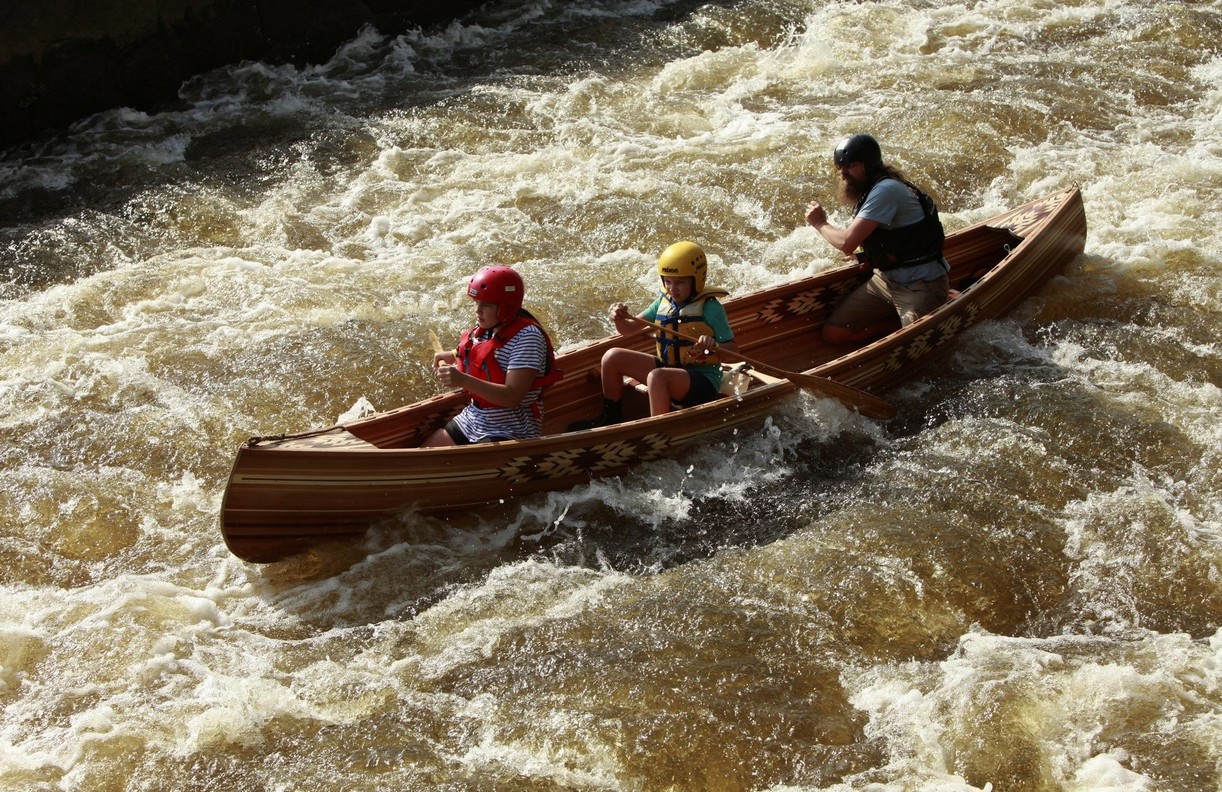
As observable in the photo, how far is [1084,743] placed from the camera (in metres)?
4.75

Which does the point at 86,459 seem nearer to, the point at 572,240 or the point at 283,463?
the point at 283,463

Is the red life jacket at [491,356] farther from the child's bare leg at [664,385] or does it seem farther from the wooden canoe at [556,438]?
the child's bare leg at [664,385]

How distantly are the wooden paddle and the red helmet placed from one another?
2.63 feet

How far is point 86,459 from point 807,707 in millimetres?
4426

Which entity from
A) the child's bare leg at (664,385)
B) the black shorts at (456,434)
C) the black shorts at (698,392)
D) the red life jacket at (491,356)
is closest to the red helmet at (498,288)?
the red life jacket at (491,356)

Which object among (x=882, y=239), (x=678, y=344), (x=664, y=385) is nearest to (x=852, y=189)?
(x=882, y=239)

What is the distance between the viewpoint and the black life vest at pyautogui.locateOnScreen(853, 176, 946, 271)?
7422 millimetres

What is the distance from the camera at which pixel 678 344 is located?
21.7 feet

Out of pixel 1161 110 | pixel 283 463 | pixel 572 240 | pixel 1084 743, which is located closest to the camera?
pixel 1084 743

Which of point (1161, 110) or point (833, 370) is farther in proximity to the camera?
point (1161, 110)

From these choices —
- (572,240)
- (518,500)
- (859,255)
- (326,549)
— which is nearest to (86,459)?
(326,549)

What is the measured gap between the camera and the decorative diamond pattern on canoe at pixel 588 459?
242 inches

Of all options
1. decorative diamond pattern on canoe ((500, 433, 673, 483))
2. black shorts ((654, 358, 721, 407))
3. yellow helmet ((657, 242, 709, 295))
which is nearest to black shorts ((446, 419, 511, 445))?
decorative diamond pattern on canoe ((500, 433, 673, 483))

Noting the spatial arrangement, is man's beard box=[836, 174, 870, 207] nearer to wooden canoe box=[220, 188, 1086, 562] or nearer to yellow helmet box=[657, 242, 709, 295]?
wooden canoe box=[220, 188, 1086, 562]
